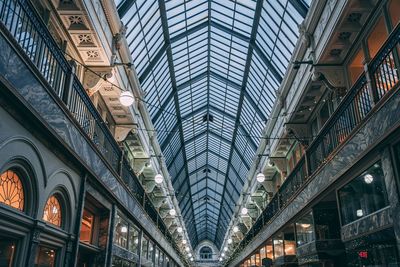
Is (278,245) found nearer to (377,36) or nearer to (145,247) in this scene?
(145,247)

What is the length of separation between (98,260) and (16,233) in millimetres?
5880

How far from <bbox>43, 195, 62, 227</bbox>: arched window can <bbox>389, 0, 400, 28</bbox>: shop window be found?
797 cm

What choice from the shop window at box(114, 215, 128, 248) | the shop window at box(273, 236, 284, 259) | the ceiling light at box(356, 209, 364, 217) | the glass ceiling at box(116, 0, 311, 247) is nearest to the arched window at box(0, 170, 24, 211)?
the ceiling light at box(356, 209, 364, 217)

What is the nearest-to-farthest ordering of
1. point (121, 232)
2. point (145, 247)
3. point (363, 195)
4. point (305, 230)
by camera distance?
1. point (363, 195)
2. point (305, 230)
3. point (121, 232)
4. point (145, 247)

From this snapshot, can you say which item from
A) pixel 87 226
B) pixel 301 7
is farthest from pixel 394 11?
pixel 87 226

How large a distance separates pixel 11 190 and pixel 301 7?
9808 millimetres

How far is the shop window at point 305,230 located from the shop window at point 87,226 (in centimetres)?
661

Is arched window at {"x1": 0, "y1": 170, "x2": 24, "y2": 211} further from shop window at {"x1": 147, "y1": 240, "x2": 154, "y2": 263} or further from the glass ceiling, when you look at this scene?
shop window at {"x1": 147, "y1": 240, "x2": 154, "y2": 263}

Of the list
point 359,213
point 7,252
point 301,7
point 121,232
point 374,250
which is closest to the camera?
point 7,252

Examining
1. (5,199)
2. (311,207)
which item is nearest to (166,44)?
(311,207)

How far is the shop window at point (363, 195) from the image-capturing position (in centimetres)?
801

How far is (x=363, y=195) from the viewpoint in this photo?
8.93 metres

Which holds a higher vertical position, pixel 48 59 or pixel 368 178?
pixel 48 59

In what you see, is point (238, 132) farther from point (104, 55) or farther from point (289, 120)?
point (104, 55)
